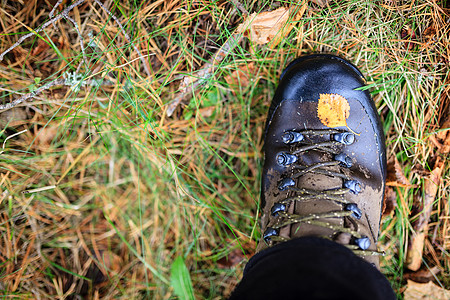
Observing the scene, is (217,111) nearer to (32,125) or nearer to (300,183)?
(300,183)

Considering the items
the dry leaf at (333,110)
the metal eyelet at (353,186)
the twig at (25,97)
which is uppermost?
the dry leaf at (333,110)

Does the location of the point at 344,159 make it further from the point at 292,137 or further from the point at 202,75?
the point at 202,75

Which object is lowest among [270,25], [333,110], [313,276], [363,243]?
[363,243]

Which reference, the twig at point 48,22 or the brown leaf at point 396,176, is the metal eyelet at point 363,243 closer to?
the brown leaf at point 396,176

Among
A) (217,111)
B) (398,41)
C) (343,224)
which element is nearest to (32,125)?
(217,111)

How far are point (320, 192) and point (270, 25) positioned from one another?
0.79m

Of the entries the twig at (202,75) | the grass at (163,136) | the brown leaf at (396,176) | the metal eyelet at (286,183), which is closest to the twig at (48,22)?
the grass at (163,136)

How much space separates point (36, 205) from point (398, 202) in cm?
186

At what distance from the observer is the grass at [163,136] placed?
1.59 meters

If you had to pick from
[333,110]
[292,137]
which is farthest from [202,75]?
[333,110]

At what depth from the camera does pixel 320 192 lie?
149cm

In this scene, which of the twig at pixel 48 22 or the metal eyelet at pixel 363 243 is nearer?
the metal eyelet at pixel 363 243

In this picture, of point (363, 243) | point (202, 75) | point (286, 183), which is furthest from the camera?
point (202, 75)

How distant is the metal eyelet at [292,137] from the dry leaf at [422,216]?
2.18 feet
